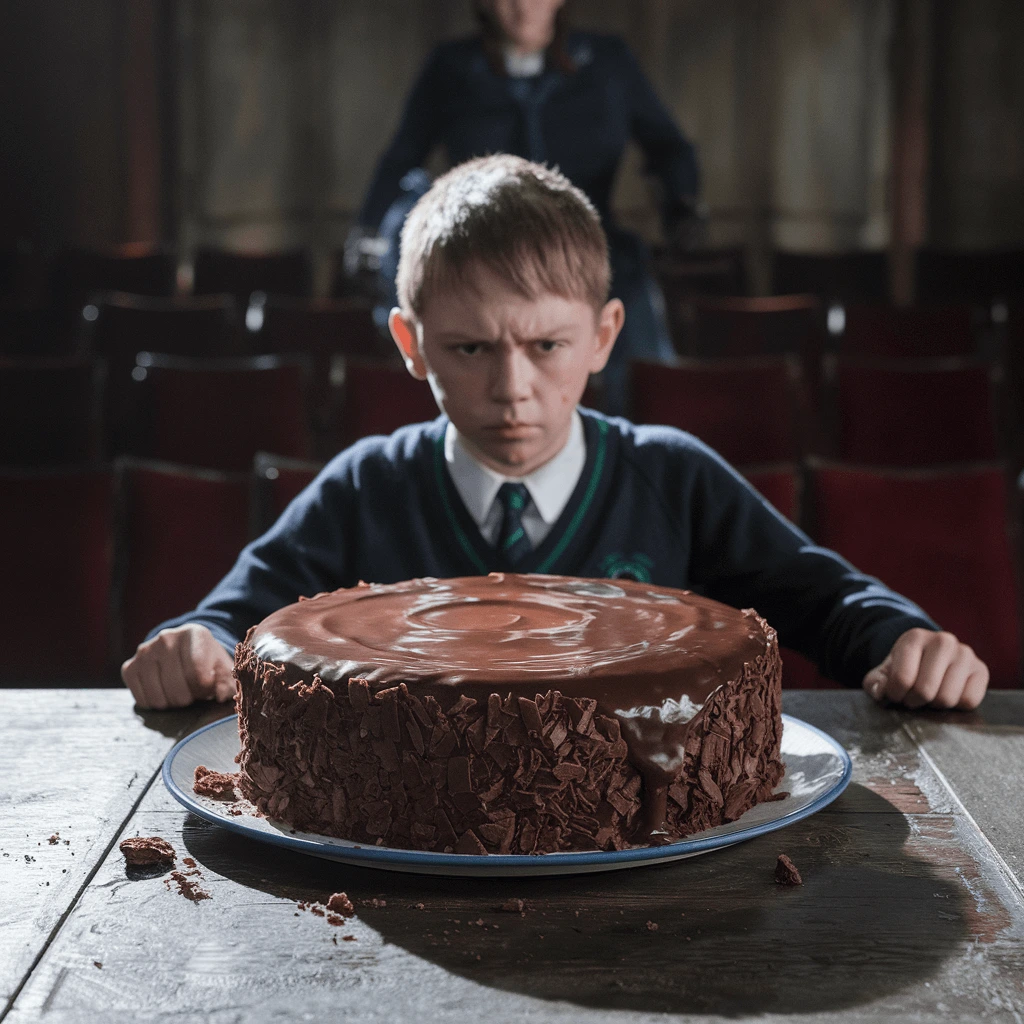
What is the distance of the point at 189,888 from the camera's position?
87 centimetres

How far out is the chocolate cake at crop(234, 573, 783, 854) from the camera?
88 cm

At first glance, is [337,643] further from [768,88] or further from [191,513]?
[768,88]

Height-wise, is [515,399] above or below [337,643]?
above

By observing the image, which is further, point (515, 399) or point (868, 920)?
point (515, 399)

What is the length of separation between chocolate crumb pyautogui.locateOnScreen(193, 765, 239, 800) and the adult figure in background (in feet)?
7.02

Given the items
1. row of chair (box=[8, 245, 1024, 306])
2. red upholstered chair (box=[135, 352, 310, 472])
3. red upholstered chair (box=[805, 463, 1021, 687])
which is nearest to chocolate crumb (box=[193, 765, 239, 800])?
red upholstered chair (box=[805, 463, 1021, 687])

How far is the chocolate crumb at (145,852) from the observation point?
3.00ft

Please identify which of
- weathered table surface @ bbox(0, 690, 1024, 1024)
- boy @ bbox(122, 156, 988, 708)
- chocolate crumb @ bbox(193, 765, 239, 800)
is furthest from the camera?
boy @ bbox(122, 156, 988, 708)

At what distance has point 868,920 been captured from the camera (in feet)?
2.73

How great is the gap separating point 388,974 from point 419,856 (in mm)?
103

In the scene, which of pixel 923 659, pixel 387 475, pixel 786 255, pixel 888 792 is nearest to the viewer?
pixel 888 792

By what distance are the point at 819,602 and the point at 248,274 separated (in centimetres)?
487

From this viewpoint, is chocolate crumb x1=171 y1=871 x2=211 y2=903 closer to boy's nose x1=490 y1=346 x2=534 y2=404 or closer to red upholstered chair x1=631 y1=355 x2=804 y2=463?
boy's nose x1=490 y1=346 x2=534 y2=404

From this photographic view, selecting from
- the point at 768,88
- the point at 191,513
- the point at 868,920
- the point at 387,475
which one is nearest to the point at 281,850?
the point at 868,920
